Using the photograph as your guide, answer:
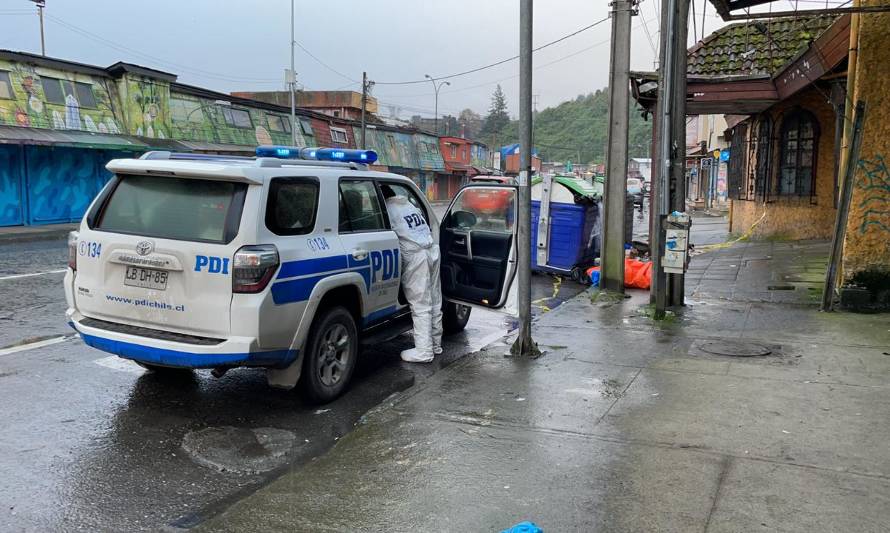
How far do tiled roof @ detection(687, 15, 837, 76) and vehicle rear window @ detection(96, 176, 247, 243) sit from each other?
11621mm

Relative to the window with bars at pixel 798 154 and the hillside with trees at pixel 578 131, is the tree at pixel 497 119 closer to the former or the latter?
the hillside with trees at pixel 578 131

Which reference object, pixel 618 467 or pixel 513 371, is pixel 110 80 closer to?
pixel 513 371

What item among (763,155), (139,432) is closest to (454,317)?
(139,432)

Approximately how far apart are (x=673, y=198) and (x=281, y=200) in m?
5.57

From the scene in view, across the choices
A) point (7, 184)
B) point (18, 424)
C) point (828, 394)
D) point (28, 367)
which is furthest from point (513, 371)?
point (7, 184)

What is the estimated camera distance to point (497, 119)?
426ft

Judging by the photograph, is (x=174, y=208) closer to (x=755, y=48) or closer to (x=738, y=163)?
(x=755, y=48)

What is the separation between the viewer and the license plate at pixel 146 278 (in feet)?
15.8

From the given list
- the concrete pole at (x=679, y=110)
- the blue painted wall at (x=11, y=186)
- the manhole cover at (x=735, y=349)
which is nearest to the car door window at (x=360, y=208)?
the manhole cover at (x=735, y=349)

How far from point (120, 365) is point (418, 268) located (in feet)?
9.31

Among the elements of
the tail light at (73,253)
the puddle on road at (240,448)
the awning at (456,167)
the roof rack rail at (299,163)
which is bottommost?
the puddle on road at (240,448)

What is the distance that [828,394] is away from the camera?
5.34 m

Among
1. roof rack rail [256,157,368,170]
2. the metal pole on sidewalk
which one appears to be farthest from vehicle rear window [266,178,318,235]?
the metal pole on sidewalk

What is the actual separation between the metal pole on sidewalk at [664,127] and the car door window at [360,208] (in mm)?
3981
